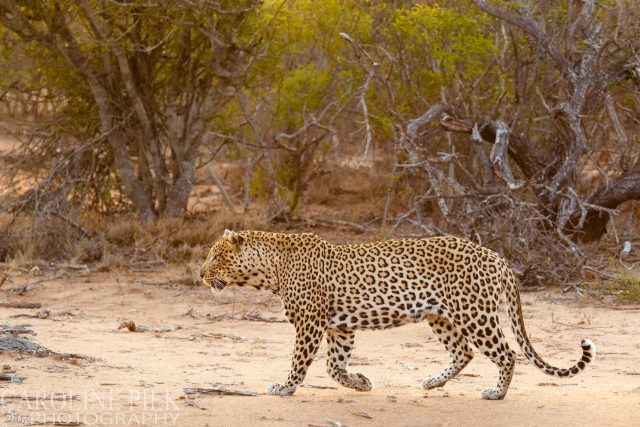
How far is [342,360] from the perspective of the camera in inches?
289

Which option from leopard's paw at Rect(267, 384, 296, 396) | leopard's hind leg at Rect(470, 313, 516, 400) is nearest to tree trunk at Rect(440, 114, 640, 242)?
leopard's hind leg at Rect(470, 313, 516, 400)

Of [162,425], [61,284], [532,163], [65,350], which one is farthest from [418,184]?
[162,425]

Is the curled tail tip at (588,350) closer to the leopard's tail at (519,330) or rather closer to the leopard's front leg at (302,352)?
the leopard's tail at (519,330)

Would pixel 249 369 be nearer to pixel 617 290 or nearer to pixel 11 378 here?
pixel 11 378

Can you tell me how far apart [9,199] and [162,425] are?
9.40 metres

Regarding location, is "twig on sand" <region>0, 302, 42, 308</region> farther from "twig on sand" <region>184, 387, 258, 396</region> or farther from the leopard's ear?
"twig on sand" <region>184, 387, 258, 396</region>

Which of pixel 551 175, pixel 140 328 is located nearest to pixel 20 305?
pixel 140 328

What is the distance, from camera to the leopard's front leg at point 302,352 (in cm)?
703

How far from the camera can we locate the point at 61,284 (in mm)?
12406

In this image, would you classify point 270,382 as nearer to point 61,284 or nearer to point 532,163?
point 61,284

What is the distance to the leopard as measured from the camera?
6.98 meters

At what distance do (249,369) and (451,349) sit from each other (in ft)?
5.80

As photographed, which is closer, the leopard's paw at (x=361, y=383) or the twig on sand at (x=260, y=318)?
the leopard's paw at (x=361, y=383)

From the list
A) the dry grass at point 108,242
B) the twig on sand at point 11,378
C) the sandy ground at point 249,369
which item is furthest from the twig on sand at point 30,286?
the twig on sand at point 11,378
